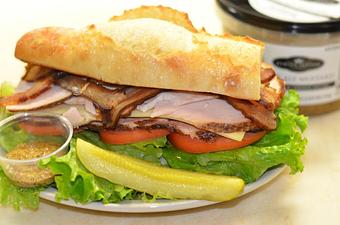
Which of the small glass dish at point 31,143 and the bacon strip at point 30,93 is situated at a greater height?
the bacon strip at point 30,93

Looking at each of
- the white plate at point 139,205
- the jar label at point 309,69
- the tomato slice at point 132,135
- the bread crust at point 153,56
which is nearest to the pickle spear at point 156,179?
the white plate at point 139,205

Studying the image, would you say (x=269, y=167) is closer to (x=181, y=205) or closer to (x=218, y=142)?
(x=218, y=142)

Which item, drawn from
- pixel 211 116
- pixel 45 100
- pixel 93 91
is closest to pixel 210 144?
pixel 211 116

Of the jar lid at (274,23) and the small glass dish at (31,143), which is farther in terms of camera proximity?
the jar lid at (274,23)

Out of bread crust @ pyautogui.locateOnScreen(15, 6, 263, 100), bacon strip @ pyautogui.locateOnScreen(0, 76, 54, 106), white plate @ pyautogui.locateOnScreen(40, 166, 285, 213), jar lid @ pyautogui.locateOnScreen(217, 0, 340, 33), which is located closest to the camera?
white plate @ pyautogui.locateOnScreen(40, 166, 285, 213)

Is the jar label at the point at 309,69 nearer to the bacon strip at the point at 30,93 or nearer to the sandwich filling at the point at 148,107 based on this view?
the sandwich filling at the point at 148,107

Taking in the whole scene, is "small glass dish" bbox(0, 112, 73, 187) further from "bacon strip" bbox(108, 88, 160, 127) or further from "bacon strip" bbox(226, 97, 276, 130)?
"bacon strip" bbox(226, 97, 276, 130)

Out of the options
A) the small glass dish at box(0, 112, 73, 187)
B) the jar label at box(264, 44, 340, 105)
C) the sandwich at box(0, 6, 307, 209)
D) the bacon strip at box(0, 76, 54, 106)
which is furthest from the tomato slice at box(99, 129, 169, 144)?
the jar label at box(264, 44, 340, 105)
